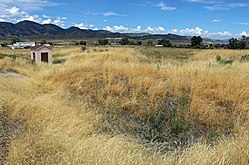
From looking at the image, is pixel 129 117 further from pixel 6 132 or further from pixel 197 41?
pixel 197 41

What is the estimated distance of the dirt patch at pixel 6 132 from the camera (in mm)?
3942

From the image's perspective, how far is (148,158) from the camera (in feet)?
13.0

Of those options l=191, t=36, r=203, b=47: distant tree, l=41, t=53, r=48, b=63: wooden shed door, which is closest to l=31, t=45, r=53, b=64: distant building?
l=41, t=53, r=48, b=63: wooden shed door

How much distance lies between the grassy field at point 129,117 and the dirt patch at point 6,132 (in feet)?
0.05

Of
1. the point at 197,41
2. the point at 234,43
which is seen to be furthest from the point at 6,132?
the point at 197,41

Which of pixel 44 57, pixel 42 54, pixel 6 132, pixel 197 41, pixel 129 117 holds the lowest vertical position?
pixel 44 57

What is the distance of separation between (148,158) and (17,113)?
2877mm

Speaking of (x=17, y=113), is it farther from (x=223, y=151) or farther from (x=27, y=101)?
(x=223, y=151)

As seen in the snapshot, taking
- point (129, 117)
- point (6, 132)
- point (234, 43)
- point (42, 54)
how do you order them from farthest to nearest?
point (234, 43) < point (42, 54) < point (129, 117) < point (6, 132)

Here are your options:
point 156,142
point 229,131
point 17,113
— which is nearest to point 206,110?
point 229,131

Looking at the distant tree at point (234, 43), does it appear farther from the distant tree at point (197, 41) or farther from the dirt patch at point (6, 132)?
the dirt patch at point (6, 132)

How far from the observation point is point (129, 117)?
22.4ft

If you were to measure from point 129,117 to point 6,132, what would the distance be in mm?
2939

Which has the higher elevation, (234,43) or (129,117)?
(234,43)
